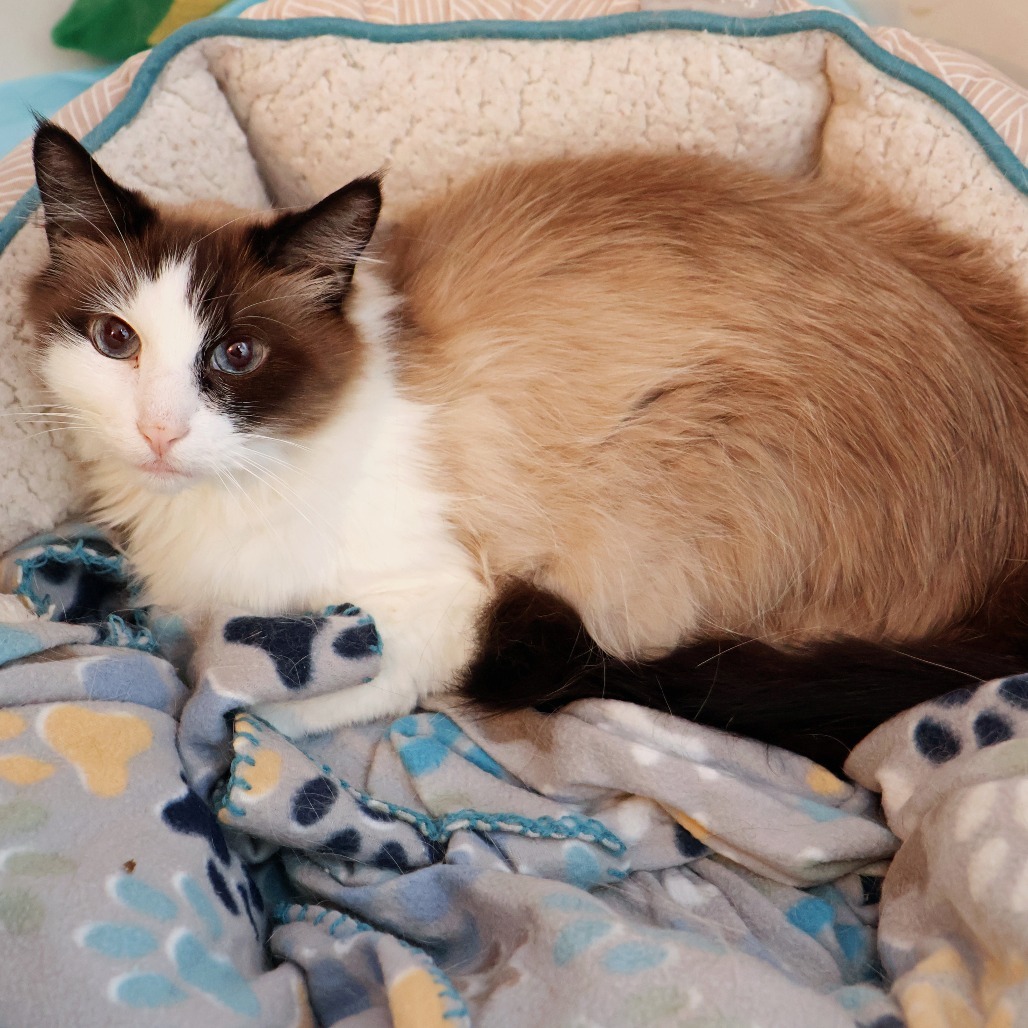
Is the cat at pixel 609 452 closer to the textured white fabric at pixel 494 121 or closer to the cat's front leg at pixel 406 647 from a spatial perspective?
the cat's front leg at pixel 406 647

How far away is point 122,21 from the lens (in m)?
2.03

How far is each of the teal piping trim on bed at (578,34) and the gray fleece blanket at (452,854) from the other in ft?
2.41

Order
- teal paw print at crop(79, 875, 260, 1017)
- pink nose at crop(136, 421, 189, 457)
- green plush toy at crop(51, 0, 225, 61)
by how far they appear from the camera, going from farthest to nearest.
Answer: green plush toy at crop(51, 0, 225, 61) < pink nose at crop(136, 421, 189, 457) < teal paw print at crop(79, 875, 260, 1017)

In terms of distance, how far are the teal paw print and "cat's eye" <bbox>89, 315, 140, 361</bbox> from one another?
0.60m

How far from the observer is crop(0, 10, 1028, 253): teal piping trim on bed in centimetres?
142

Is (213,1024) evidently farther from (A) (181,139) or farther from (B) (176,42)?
(B) (176,42)

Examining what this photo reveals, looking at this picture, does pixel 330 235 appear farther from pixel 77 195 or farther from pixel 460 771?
pixel 460 771

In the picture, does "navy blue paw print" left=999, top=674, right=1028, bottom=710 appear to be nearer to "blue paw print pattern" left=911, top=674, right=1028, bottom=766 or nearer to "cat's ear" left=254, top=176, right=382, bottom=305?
"blue paw print pattern" left=911, top=674, right=1028, bottom=766

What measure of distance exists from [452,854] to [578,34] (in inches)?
49.5

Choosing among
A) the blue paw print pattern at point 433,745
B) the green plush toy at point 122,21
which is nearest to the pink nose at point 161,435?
the blue paw print pattern at point 433,745

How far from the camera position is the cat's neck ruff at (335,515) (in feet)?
4.22

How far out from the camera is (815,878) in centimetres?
120

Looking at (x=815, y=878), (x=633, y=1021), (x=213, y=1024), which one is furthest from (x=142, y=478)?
(x=815, y=878)

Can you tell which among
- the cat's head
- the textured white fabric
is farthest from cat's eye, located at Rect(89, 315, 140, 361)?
the textured white fabric
